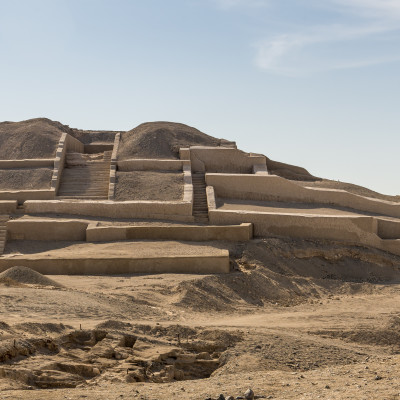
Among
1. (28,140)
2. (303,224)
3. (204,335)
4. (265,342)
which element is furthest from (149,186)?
(265,342)

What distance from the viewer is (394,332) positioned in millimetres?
13016

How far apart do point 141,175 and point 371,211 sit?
6772mm

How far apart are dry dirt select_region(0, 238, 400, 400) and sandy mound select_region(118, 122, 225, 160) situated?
24.0 feet

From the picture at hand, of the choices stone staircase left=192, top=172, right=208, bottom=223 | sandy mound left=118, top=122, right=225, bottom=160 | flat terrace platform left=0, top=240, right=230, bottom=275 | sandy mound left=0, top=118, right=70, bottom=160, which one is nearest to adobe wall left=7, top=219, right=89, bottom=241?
flat terrace platform left=0, top=240, right=230, bottom=275

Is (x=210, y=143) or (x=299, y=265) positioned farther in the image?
(x=210, y=143)

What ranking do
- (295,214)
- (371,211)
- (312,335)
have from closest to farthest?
(312,335) < (295,214) < (371,211)

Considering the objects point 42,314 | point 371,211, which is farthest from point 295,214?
point 42,314

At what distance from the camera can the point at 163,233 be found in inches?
726

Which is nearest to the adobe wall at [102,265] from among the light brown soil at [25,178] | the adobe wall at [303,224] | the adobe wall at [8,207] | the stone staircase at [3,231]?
the stone staircase at [3,231]

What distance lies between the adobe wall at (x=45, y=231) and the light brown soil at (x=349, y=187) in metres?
7.82

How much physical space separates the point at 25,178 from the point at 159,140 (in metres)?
4.97

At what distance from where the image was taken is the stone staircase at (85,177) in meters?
22.2

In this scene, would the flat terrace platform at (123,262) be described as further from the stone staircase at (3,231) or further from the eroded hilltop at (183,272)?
the stone staircase at (3,231)

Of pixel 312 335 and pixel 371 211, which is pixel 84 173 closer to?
pixel 371 211
